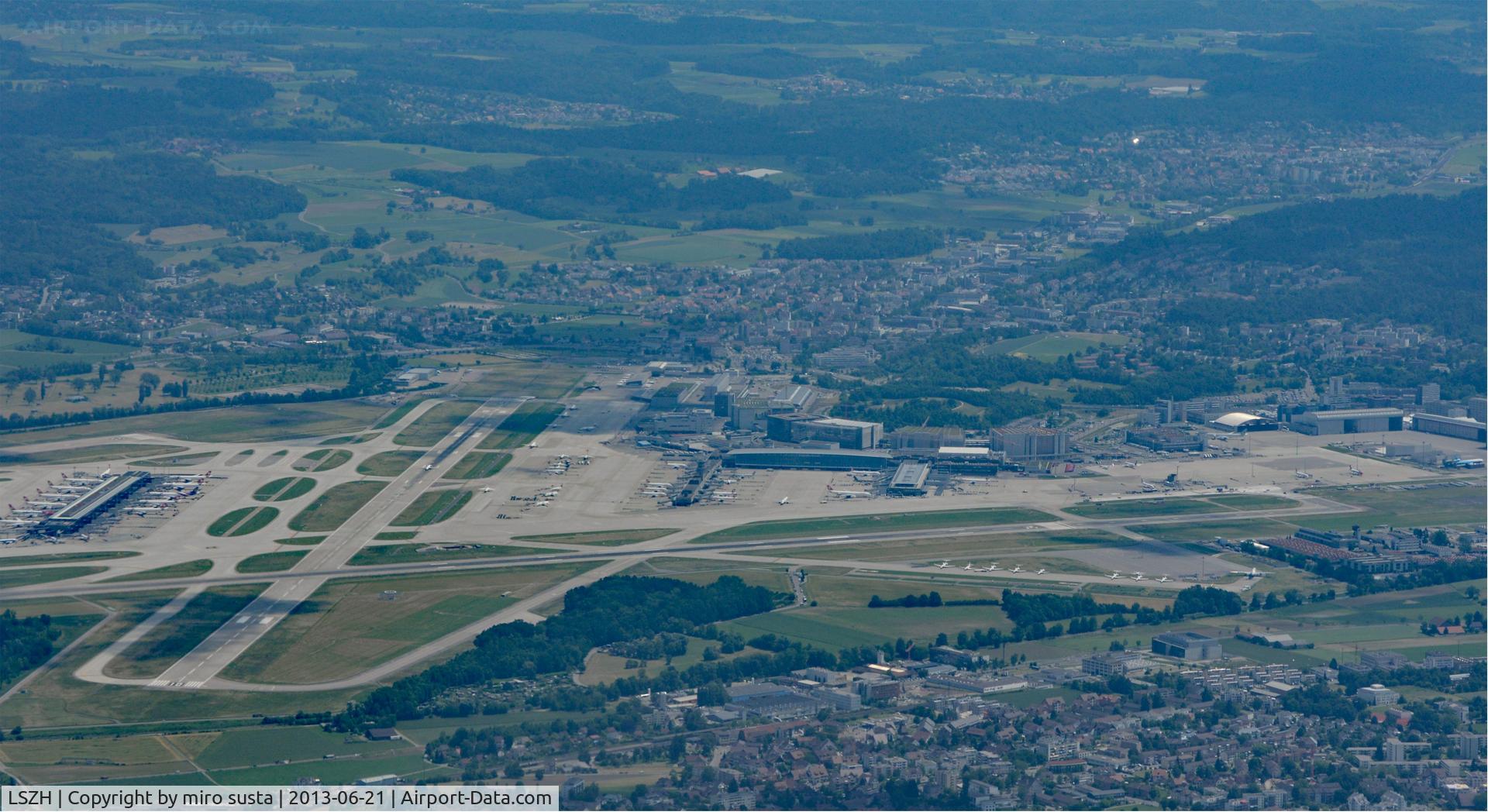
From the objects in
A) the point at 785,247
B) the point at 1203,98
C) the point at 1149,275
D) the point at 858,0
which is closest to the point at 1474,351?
the point at 1149,275

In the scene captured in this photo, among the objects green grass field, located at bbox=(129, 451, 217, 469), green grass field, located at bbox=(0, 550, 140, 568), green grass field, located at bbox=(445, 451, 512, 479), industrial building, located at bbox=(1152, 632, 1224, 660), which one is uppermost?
green grass field, located at bbox=(445, 451, 512, 479)

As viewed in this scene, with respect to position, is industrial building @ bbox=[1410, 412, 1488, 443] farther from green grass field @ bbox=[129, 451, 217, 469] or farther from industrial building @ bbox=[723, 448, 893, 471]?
green grass field @ bbox=[129, 451, 217, 469]

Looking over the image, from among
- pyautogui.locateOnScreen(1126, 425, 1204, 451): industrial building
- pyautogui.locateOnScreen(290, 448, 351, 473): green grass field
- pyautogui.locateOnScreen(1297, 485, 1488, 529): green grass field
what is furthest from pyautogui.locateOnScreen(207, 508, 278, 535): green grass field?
pyautogui.locateOnScreen(1297, 485, 1488, 529): green grass field

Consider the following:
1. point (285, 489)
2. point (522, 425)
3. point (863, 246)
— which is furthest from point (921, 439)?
point (863, 246)

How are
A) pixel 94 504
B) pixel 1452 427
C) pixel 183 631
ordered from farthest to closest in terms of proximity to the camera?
pixel 1452 427 → pixel 94 504 → pixel 183 631

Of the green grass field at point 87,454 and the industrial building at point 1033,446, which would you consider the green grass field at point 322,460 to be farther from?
the industrial building at point 1033,446

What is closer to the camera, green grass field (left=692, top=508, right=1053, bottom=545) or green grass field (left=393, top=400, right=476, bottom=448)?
green grass field (left=692, top=508, right=1053, bottom=545)

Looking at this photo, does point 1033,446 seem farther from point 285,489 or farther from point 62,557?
point 62,557

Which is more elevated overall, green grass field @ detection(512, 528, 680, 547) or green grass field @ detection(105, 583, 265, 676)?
green grass field @ detection(512, 528, 680, 547)
